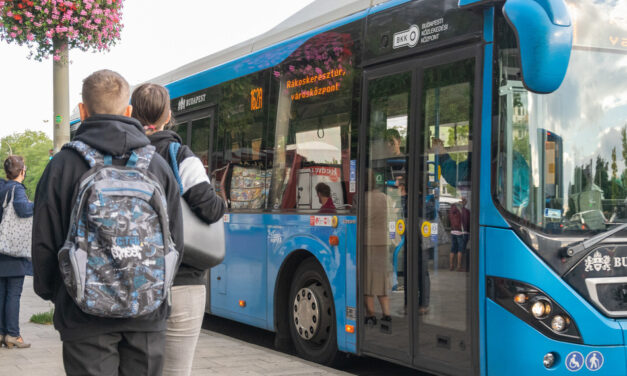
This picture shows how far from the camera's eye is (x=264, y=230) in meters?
8.18

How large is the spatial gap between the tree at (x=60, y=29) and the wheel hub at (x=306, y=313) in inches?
147

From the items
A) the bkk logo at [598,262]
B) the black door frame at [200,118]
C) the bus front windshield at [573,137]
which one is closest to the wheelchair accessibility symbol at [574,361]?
the bkk logo at [598,262]

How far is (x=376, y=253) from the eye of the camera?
6.41 metres

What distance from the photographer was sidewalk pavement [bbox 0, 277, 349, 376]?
645 cm

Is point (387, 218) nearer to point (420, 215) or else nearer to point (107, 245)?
point (420, 215)

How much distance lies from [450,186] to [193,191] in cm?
270

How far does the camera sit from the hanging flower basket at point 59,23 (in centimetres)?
884

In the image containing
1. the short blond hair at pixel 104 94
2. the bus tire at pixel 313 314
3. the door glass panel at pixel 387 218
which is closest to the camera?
the short blond hair at pixel 104 94

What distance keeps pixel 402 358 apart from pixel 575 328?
1.53 m

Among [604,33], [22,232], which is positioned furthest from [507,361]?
[22,232]

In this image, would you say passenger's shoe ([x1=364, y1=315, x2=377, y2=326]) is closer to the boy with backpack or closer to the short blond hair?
the boy with backpack

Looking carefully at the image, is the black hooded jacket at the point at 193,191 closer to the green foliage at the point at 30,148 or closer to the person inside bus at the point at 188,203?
the person inside bus at the point at 188,203

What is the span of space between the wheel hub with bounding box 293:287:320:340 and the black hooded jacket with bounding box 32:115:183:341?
4433 millimetres

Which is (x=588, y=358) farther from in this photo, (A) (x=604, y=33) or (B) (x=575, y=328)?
(A) (x=604, y=33)
